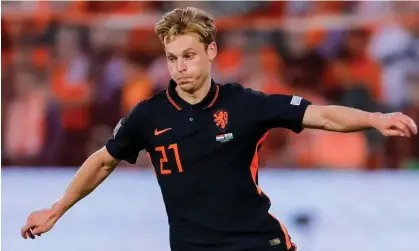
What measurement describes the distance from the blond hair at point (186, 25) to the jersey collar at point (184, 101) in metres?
0.23

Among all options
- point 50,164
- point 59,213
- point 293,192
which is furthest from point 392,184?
point 59,213

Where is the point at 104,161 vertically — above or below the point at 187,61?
below

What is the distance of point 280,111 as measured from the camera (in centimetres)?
494

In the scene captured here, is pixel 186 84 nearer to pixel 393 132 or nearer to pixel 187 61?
pixel 187 61

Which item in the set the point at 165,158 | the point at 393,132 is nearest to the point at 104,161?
the point at 165,158

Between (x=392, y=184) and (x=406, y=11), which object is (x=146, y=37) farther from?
(x=392, y=184)

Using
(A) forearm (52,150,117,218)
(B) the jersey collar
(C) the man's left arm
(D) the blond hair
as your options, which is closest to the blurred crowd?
(A) forearm (52,150,117,218)

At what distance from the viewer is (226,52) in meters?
13.7

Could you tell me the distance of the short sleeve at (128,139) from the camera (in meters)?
5.09

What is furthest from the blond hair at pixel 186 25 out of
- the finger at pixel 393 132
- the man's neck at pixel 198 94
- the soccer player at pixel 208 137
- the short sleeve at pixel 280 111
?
the finger at pixel 393 132

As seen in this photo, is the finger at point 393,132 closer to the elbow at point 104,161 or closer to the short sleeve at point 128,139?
the short sleeve at point 128,139

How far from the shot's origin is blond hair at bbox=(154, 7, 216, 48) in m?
4.92

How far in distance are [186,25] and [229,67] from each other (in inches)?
335

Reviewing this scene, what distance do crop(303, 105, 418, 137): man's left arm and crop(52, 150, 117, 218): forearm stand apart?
3.70 feet
